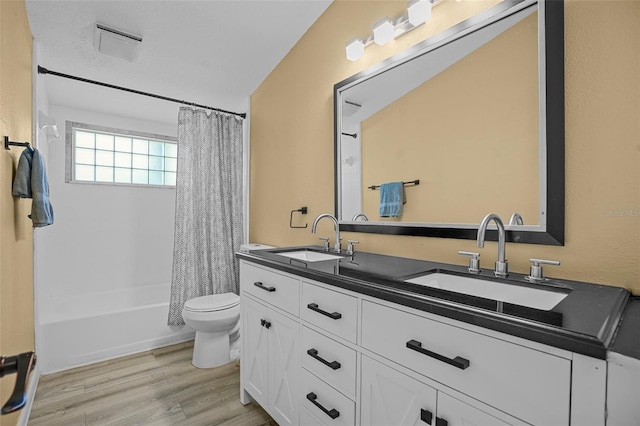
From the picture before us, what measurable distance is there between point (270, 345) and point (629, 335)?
140 cm

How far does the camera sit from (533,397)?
0.66m

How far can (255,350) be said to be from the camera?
175 cm

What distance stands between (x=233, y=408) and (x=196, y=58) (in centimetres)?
252

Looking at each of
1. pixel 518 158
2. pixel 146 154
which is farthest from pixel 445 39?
pixel 146 154

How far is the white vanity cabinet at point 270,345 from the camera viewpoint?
1437 mm

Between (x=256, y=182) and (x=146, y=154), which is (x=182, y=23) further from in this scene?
(x=146, y=154)

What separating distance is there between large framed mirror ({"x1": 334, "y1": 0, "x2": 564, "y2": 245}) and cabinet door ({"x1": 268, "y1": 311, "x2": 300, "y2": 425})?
2.29 feet

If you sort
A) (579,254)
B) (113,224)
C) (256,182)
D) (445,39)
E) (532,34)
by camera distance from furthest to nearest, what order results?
(113,224), (256,182), (445,39), (532,34), (579,254)

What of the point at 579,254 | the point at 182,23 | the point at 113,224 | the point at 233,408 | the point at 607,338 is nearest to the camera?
the point at 607,338

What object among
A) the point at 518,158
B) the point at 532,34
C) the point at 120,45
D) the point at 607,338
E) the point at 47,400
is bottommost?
the point at 47,400

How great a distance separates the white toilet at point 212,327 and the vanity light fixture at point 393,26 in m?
1.99

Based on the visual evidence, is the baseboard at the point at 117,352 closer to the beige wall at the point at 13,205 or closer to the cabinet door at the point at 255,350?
the beige wall at the point at 13,205

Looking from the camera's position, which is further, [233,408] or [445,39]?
[233,408]

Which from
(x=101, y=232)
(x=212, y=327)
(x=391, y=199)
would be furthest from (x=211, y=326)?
(x=101, y=232)
